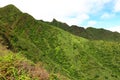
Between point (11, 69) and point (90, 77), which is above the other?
point (11, 69)

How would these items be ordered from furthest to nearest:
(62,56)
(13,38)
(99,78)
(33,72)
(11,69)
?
(62,56) → (99,78) → (13,38) → (33,72) → (11,69)

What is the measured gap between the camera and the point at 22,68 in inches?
415

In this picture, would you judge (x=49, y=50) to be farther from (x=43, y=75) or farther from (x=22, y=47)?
(x=43, y=75)

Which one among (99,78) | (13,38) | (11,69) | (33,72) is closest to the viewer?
(11,69)

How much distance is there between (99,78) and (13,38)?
2128 inches

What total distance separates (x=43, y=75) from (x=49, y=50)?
187 m

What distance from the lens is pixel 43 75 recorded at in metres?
11.4

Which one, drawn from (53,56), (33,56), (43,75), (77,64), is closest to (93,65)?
(77,64)

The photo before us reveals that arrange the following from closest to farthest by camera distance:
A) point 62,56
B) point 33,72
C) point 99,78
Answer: point 33,72, point 99,78, point 62,56

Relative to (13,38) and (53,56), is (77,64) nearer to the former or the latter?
(53,56)

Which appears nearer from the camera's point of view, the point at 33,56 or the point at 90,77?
the point at 33,56

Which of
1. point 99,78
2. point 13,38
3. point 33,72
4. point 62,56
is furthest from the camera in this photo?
point 62,56

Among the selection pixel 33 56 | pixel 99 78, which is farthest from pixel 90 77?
pixel 33 56

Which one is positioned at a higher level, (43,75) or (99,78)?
(43,75)
